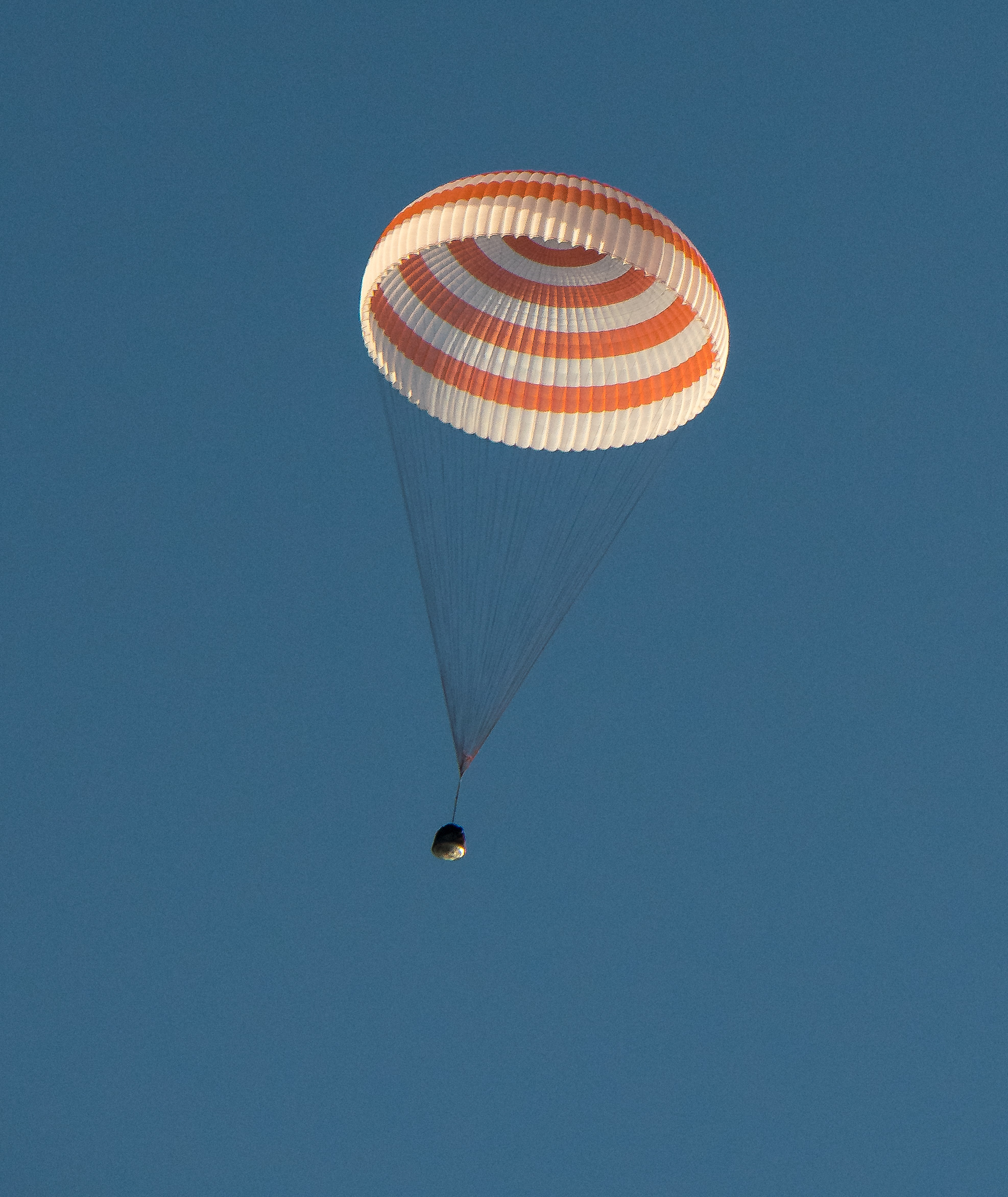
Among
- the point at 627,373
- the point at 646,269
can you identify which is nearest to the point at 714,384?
the point at 627,373

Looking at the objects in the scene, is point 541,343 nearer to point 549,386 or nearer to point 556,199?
point 549,386

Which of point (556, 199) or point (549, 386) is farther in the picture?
point (549, 386)

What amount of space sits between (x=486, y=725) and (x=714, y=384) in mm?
4362

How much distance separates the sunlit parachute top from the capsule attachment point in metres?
4.07

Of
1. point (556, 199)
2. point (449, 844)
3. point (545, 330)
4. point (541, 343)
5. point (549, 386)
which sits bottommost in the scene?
point (449, 844)

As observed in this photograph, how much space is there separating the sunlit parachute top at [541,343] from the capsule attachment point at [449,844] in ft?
13.4

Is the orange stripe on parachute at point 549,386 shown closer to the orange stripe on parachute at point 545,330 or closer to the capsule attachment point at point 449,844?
the orange stripe on parachute at point 545,330

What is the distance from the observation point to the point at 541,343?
20.4 m

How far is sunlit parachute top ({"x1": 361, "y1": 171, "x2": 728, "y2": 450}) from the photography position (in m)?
20.3

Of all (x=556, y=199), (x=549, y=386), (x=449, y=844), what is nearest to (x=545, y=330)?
(x=549, y=386)

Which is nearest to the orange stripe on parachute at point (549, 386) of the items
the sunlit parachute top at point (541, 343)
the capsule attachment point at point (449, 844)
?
the sunlit parachute top at point (541, 343)

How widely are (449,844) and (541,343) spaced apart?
5256mm

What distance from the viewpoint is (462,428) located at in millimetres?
20625

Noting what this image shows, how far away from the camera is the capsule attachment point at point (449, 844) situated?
19859 mm
